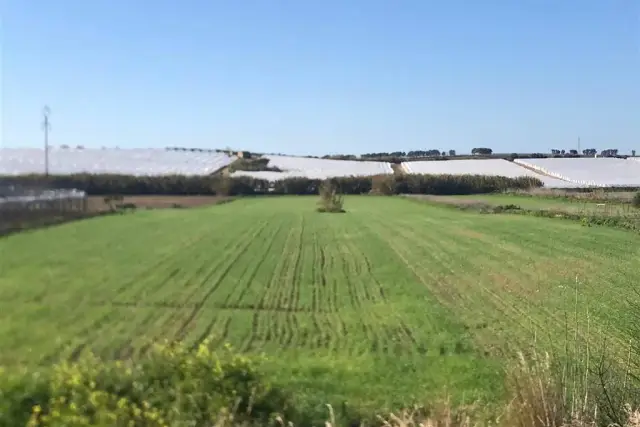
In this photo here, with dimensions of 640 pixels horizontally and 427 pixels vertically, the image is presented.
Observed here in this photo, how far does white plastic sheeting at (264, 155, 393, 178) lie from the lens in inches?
3007

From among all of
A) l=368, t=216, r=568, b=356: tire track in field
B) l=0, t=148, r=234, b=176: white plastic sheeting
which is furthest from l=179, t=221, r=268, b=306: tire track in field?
l=0, t=148, r=234, b=176: white plastic sheeting

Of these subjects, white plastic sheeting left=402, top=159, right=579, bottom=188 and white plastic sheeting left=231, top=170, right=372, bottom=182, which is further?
white plastic sheeting left=231, top=170, right=372, bottom=182

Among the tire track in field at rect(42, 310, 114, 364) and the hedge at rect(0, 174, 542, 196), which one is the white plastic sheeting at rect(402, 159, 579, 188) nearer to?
the hedge at rect(0, 174, 542, 196)

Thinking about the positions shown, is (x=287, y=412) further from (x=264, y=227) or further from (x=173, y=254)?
(x=264, y=227)

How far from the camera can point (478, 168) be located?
78625 mm

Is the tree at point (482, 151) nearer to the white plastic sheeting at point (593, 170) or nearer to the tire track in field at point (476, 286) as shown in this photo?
the white plastic sheeting at point (593, 170)

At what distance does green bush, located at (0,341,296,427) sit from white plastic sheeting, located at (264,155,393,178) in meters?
66.0

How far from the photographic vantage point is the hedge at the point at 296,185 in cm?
6412

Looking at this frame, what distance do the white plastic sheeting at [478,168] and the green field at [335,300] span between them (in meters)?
44.1

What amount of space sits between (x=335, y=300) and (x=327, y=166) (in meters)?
69.8

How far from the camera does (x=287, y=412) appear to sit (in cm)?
687

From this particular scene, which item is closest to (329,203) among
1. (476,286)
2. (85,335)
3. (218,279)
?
(218,279)

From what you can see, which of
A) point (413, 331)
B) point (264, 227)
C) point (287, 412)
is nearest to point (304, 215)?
point (264, 227)

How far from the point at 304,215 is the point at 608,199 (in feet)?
51.6
